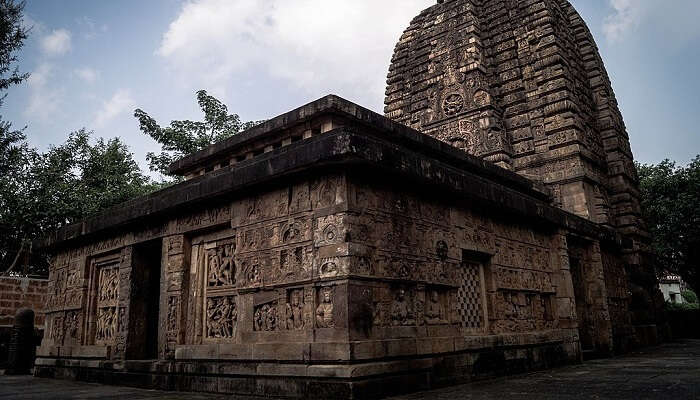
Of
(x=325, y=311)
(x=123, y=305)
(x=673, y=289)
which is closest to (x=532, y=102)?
(x=325, y=311)

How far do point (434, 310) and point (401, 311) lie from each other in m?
0.74

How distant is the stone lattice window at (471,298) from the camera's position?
736 centimetres

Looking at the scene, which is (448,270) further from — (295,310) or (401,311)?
(295,310)

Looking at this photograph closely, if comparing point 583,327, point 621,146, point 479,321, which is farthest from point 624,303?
point 479,321

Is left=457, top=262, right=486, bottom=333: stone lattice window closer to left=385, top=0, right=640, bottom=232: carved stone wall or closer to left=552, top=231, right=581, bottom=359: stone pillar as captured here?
left=552, top=231, right=581, bottom=359: stone pillar

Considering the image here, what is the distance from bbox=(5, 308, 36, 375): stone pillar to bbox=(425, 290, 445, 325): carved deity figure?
891cm

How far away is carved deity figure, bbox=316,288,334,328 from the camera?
5422mm

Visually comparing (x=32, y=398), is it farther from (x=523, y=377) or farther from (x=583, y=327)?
(x=583, y=327)

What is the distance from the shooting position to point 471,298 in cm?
769

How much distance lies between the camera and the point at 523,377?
7043 mm

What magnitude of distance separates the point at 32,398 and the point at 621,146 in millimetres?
15859

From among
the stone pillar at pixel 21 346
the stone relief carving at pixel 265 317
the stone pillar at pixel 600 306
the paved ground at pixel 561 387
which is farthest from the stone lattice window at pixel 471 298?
the stone pillar at pixel 21 346

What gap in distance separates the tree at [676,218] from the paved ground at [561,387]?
16.6 meters

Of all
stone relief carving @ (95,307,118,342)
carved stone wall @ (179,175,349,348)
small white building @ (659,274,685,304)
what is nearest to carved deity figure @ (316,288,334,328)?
carved stone wall @ (179,175,349,348)
